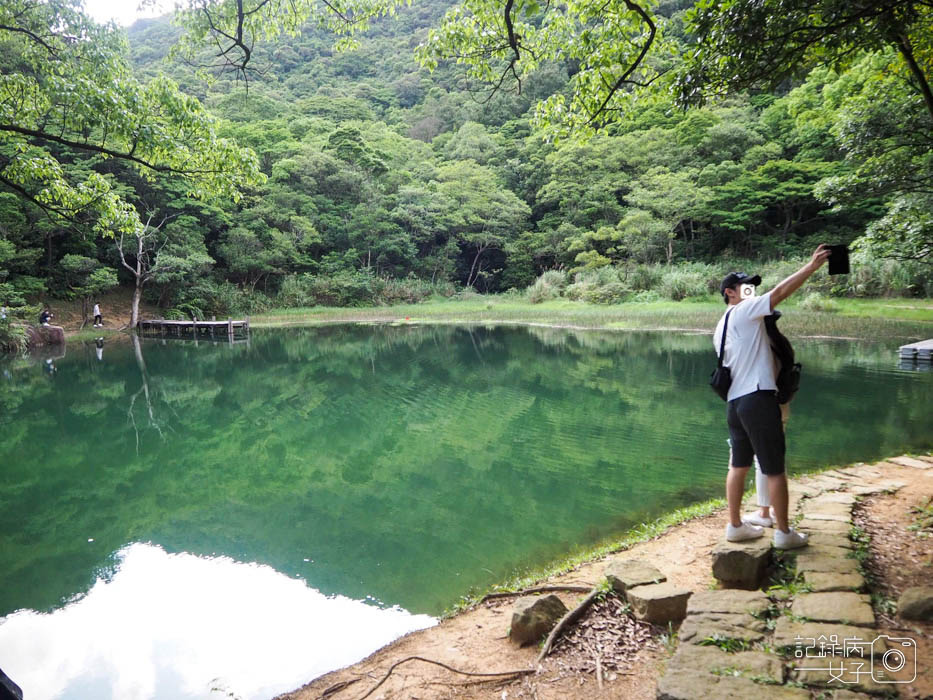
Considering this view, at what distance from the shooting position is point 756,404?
8.38 feet

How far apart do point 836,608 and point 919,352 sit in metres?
10.7

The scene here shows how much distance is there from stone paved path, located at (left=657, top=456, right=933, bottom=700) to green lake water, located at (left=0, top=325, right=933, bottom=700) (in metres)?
1.66

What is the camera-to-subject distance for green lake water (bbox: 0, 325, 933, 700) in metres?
3.17

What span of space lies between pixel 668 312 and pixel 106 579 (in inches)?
748

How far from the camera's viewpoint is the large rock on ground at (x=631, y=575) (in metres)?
2.55

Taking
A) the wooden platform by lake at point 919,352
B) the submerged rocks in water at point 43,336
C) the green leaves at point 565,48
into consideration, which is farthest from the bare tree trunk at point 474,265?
the green leaves at point 565,48

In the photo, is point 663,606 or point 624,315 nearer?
point 663,606

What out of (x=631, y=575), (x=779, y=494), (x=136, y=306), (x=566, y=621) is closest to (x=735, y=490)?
(x=779, y=494)

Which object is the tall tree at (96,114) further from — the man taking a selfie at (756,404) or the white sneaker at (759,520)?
the white sneaker at (759,520)

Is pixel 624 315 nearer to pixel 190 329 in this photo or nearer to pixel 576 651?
pixel 190 329

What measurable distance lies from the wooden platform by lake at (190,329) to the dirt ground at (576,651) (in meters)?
20.2

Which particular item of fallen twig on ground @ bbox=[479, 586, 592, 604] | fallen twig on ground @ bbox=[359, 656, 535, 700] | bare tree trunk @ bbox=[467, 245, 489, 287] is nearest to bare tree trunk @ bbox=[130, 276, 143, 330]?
bare tree trunk @ bbox=[467, 245, 489, 287]

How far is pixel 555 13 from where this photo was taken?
4.18m

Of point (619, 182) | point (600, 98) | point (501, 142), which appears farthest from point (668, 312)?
point (501, 142)
